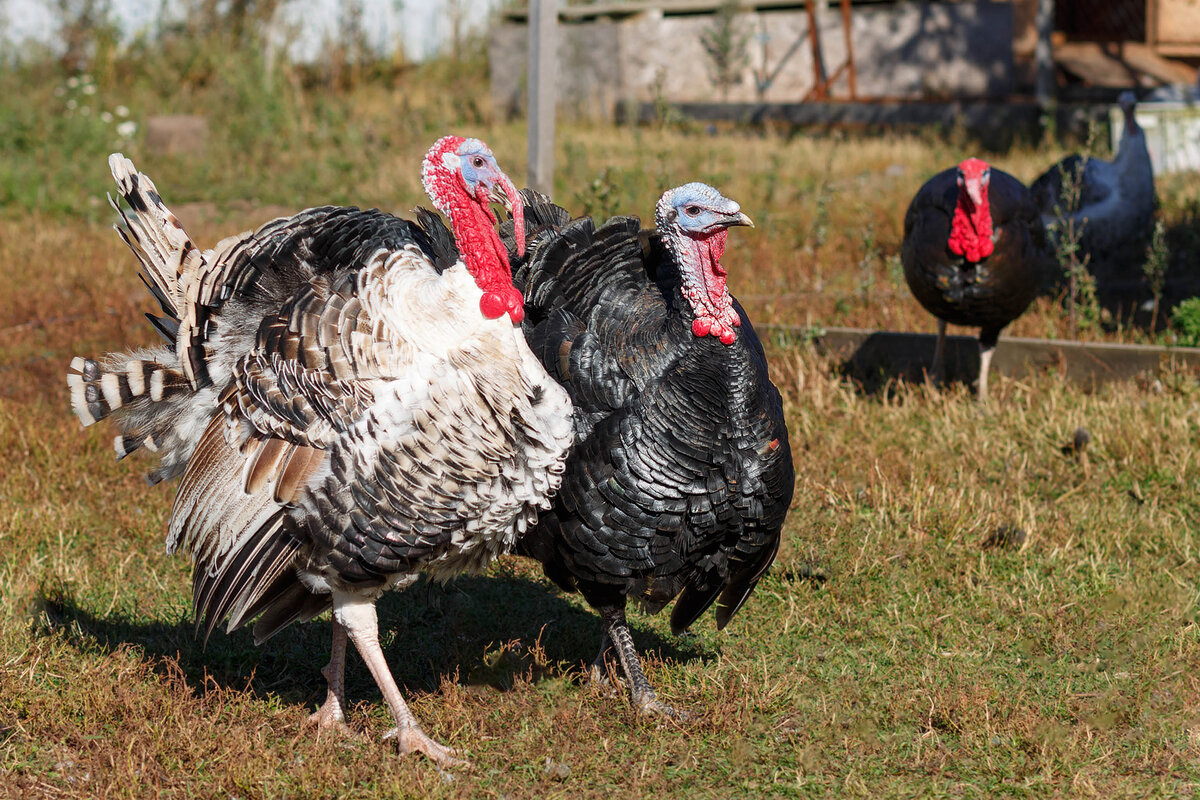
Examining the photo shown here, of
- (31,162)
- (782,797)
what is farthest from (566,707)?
(31,162)

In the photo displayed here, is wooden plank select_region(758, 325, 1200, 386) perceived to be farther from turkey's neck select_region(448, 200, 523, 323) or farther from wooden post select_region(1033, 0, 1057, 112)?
wooden post select_region(1033, 0, 1057, 112)

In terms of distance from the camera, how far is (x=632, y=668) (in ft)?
12.0

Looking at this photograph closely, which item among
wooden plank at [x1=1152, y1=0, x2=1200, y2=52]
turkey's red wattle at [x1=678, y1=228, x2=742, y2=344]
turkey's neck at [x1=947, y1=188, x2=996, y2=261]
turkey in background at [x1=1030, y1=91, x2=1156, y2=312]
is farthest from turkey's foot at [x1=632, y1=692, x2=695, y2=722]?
wooden plank at [x1=1152, y1=0, x2=1200, y2=52]

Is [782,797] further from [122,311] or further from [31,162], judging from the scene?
[31,162]

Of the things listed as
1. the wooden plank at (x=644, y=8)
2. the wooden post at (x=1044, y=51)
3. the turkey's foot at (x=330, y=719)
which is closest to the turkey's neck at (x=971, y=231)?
the turkey's foot at (x=330, y=719)

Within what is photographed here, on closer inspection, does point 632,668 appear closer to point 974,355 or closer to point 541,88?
point 974,355

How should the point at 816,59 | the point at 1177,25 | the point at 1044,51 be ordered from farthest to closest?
Result: the point at 1177,25, the point at 816,59, the point at 1044,51

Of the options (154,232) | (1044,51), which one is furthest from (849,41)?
(154,232)

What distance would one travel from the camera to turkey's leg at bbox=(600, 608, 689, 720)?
3.61 meters

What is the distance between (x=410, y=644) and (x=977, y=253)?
317cm

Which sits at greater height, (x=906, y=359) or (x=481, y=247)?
(x=481, y=247)

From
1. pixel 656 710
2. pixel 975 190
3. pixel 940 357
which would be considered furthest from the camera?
pixel 940 357

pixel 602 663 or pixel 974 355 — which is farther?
pixel 974 355

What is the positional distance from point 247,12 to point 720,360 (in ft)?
39.1
